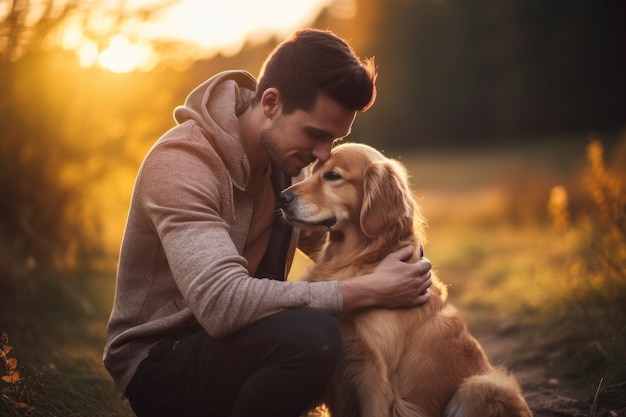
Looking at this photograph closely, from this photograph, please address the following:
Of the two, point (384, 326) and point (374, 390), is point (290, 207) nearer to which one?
point (384, 326)

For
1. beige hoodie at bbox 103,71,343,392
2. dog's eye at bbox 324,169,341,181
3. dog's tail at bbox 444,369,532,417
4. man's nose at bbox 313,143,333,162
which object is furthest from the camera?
dog's eye at bbox 324,169,341,181

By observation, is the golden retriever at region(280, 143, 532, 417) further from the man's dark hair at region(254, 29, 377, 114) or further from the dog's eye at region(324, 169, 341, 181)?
the man's dark hair at region(254, 29, 377, 114)

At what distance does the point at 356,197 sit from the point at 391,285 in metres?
0.66

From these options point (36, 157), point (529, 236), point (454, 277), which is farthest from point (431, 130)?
point (36, 157)

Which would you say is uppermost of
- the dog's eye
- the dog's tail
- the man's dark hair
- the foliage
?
the man's dark hair

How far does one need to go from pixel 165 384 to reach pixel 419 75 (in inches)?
1050

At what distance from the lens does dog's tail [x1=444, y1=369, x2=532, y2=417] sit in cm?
256

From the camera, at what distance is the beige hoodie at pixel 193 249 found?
2.20 metres

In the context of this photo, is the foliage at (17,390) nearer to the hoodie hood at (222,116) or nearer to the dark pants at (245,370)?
the dark pants at (245,370)

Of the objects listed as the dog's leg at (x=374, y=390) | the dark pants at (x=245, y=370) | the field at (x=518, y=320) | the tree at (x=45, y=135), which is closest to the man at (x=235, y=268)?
the dark pants at (x=245, y=370)

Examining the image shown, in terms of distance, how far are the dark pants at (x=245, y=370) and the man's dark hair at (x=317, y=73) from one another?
0.99 m

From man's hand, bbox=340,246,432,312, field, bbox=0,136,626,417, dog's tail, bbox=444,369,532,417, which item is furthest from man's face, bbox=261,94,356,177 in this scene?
dog's tail, bbox=444,369,532,417

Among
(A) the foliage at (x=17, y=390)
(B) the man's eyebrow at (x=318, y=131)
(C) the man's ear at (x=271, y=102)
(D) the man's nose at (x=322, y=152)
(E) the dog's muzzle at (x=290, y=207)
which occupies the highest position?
(C) the man's ear at (x=271, y=102)

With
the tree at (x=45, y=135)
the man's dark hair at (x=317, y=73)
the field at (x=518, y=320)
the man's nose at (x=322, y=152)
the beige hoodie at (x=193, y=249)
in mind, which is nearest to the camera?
the beige hoodie at (x=193, y=249)
